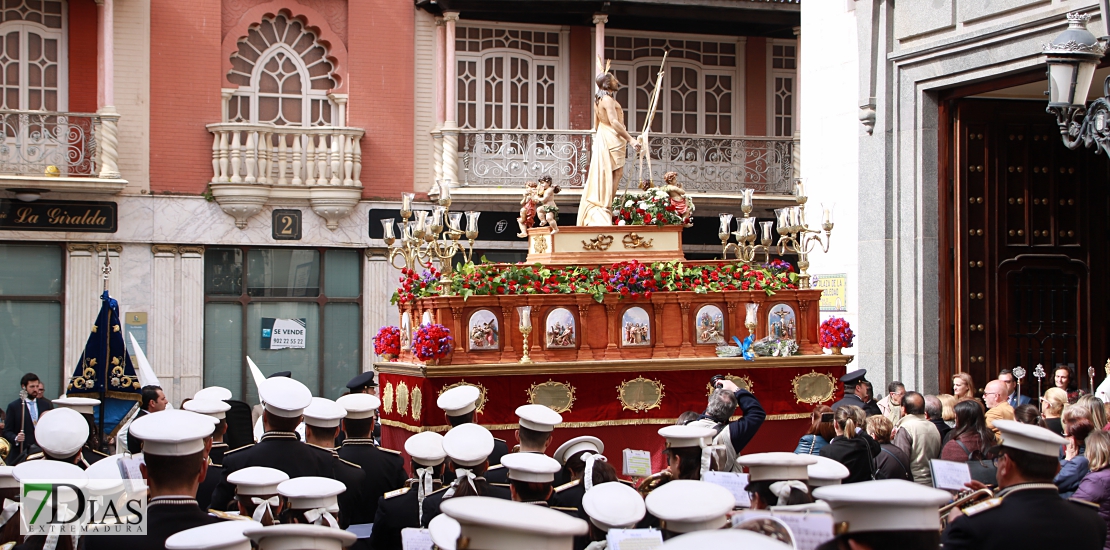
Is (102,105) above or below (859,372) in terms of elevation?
above

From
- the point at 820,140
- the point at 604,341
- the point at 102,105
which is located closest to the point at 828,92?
the point at 820,140

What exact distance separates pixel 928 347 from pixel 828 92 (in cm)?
438

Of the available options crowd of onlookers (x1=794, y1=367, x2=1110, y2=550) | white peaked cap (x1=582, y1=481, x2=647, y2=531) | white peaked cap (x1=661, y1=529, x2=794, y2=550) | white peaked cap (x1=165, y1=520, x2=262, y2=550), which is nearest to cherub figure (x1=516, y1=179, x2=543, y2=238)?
crowd of onlookers (x1=794, y1=367, x2=1110, y2=550)

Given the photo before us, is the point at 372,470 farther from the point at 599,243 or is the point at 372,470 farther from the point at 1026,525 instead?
the point at 599,243

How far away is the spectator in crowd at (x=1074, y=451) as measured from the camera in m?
7.58

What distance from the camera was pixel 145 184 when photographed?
68.0 feet

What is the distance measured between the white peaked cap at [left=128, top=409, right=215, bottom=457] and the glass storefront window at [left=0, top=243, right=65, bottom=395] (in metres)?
16.1

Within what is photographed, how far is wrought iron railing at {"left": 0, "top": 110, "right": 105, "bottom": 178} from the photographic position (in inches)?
778

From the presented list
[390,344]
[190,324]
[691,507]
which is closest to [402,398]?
[390,344]

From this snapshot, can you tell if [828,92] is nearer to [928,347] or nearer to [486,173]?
[928,347]

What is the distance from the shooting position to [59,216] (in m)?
20.1

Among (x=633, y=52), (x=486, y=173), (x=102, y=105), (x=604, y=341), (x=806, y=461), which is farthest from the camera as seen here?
(x=633, y=52)

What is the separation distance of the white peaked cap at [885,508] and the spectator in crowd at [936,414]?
648 centimetres

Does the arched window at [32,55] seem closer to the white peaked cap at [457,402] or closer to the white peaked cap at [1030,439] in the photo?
the white peaked cap at [457,402]
